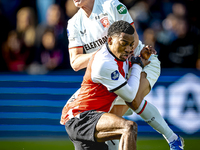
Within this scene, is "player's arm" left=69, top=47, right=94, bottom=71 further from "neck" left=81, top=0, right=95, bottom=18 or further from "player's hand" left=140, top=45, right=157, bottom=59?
"player's hand" left=140, top=45, right=157, bottom=59

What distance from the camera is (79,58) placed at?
3.77 m

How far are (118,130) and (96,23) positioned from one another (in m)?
1.38

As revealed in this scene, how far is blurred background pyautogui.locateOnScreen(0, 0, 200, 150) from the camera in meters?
5.41

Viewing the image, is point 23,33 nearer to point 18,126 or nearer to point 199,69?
point 18,126

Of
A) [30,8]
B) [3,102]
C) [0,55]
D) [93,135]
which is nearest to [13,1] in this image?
[30,8]

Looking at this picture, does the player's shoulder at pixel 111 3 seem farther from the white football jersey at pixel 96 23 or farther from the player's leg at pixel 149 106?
the player's leg at pixel 149 106

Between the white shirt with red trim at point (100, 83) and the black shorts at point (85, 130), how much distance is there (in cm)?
9

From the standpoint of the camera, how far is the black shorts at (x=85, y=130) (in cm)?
310

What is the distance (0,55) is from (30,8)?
101 centimetres

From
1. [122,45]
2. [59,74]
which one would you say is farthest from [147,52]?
[59,74]

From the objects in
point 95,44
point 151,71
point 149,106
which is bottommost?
point 149,106

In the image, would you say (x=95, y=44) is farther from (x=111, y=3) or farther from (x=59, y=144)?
(x=59, y=144)

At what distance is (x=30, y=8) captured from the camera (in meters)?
5.91

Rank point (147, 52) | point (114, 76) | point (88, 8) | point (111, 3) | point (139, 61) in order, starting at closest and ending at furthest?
point (114, 76) → point (139, 61) → point (147, 52) → point (111, 3) → point (88, 8)
